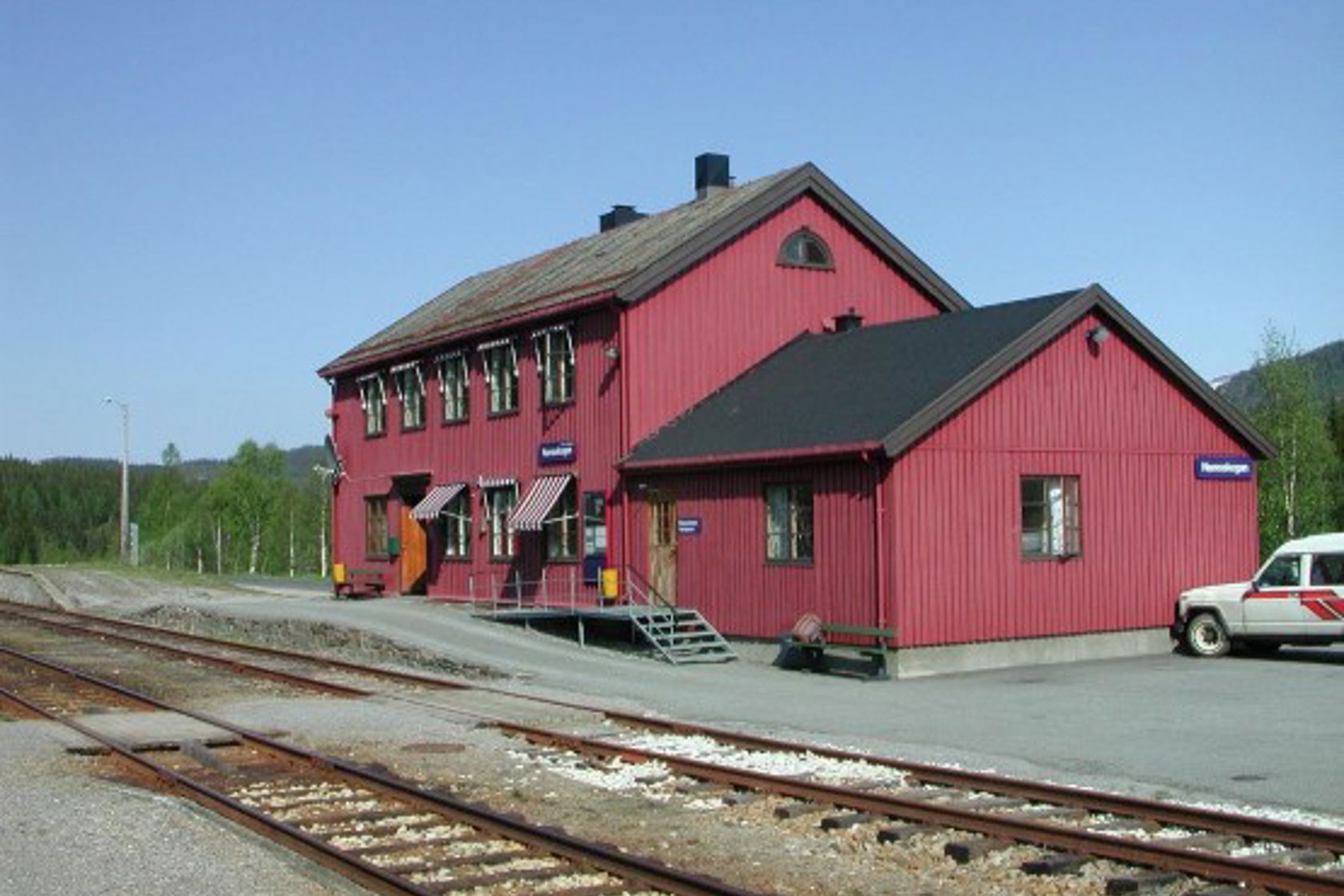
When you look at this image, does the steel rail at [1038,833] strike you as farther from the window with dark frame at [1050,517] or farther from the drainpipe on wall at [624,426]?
the drainpipe on wall at [624,426]

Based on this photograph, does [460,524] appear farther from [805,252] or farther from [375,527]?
[805,252]

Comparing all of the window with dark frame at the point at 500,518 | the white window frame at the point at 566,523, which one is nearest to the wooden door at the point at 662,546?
the white window frame at the point at 566,523

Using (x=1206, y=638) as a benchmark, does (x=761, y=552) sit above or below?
above

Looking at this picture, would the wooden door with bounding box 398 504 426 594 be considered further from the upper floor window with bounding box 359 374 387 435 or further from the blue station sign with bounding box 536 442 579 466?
the blue station sign with bounding box 536 442 579 466

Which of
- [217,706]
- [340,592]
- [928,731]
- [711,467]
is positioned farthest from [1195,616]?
[340,592]

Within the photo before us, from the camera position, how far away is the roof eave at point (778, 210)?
27969 millimetres

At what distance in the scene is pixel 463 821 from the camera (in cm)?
1096

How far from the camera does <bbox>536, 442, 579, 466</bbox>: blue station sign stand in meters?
29.5

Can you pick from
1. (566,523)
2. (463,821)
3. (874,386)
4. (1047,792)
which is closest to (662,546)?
(566,523)

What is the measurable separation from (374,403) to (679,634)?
16.4 meters

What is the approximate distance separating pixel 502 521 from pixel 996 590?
12.4 m

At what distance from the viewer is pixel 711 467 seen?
25.2 m

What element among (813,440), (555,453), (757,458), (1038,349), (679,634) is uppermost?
(1038,349)

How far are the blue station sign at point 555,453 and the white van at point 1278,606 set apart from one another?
11116 millimetres
